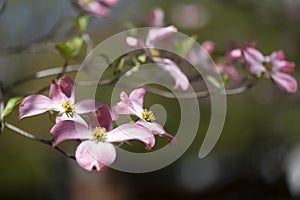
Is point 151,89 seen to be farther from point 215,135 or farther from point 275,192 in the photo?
point 275,192

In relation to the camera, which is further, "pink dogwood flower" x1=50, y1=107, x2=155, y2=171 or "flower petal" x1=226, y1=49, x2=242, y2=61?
"flower petal" x1=226, y1=49, x2=242, y2=61

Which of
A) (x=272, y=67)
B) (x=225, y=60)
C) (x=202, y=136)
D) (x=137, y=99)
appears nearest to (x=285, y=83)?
(x=272, y=67)

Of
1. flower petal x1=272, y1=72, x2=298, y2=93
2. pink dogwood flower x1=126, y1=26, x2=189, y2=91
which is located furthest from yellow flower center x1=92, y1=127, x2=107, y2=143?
flower petal x1=272, y1=72, x2=298, y2=93

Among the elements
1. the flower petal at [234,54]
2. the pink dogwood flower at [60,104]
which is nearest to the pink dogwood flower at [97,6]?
the flower petal at [234,54]

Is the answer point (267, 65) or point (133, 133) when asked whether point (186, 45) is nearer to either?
point (267, 65)

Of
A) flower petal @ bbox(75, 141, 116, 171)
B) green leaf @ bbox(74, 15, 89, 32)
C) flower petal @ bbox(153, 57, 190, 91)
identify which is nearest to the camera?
flower petal @ bbox(75, 141, 116, 171)

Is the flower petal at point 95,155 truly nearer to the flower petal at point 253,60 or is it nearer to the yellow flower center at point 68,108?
the yellow flower center at point 68,108

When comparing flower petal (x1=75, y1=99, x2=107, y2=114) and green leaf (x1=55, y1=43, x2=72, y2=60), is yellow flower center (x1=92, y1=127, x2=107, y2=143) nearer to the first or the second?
flower petal (x1=75, y1=99, x2=107, y2=114)

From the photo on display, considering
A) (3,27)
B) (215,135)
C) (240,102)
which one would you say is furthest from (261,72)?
(240,102)

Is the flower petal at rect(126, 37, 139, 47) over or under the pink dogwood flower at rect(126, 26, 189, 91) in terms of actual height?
under
